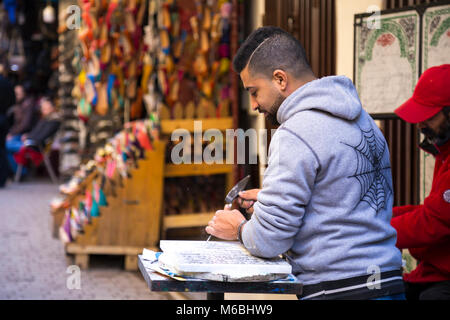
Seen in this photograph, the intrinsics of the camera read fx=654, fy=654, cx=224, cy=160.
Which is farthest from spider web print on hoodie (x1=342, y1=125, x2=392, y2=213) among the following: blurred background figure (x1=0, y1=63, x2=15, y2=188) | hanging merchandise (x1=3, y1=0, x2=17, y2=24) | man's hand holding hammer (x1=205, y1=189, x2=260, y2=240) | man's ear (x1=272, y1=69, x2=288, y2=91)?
hanging merchandise (x1=3, y1=0, x2=17, y2=24)

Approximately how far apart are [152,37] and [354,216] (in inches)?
168

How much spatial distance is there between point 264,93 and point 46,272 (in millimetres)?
3764

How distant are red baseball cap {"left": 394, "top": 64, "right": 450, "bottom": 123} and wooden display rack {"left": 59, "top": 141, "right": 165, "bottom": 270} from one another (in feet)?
9.43

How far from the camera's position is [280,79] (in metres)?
2.00

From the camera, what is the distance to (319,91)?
1900 millimetres

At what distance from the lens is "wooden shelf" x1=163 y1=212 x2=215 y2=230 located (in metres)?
5.45

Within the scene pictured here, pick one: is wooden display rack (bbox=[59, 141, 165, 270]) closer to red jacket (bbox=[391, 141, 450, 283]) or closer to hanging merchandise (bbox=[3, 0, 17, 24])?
red jacket (bbox=[391, 141, 450, 283])

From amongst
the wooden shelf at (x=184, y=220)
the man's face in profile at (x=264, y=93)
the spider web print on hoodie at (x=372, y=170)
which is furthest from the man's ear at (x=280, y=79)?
the wooden shelf at (x=184, y=220)

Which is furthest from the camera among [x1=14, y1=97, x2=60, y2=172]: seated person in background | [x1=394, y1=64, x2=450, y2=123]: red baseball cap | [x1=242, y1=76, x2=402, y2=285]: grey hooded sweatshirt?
[x1=14, y1=97, x2=60, y2=172]: seated person in background

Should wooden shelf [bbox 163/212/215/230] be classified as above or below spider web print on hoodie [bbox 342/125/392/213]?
below

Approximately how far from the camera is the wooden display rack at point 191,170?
5266 mm

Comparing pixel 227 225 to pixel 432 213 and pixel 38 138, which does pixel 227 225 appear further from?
pixel 38 138

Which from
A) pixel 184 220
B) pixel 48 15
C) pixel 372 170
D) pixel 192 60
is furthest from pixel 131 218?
pixel 48 15

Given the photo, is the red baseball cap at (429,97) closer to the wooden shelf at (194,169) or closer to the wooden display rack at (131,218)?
the wooden display rack at (131,218)
